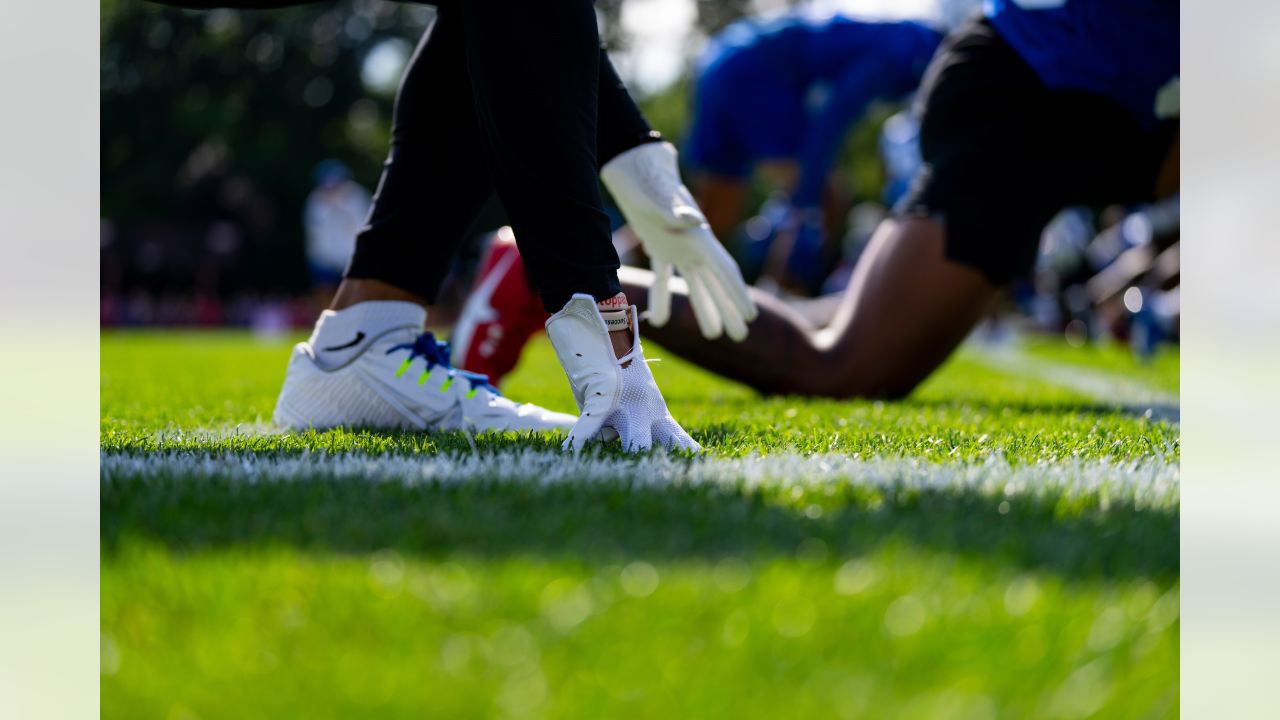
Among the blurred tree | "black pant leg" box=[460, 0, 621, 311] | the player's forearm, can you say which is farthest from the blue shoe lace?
the blurred tree

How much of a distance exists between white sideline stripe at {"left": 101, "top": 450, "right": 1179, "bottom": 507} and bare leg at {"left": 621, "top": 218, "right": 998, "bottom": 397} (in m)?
1.27

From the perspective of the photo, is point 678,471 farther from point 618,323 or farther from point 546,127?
point 546,127

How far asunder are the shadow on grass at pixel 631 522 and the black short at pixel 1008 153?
5.52 feet

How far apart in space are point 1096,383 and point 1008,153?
5.32 feet

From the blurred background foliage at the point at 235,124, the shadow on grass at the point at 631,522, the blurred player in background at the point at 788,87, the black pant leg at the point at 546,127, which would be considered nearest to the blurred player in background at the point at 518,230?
the black pant leg at the point at 546,127

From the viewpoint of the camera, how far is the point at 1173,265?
605 cm

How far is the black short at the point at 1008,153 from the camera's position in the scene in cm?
288

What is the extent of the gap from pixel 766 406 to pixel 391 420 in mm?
1029

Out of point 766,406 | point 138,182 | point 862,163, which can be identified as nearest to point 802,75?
point 766,406

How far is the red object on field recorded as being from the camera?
9.04 ft

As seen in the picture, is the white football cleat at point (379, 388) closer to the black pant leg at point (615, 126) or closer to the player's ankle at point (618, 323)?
the player's ankle at point (618, 323)

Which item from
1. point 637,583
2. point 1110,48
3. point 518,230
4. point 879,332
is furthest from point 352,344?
point 1110,48

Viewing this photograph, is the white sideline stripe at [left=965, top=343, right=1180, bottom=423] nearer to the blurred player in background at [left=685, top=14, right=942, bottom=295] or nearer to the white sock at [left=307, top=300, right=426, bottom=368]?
the white sock at [left=307, top=300, right=426, bottom=368]
